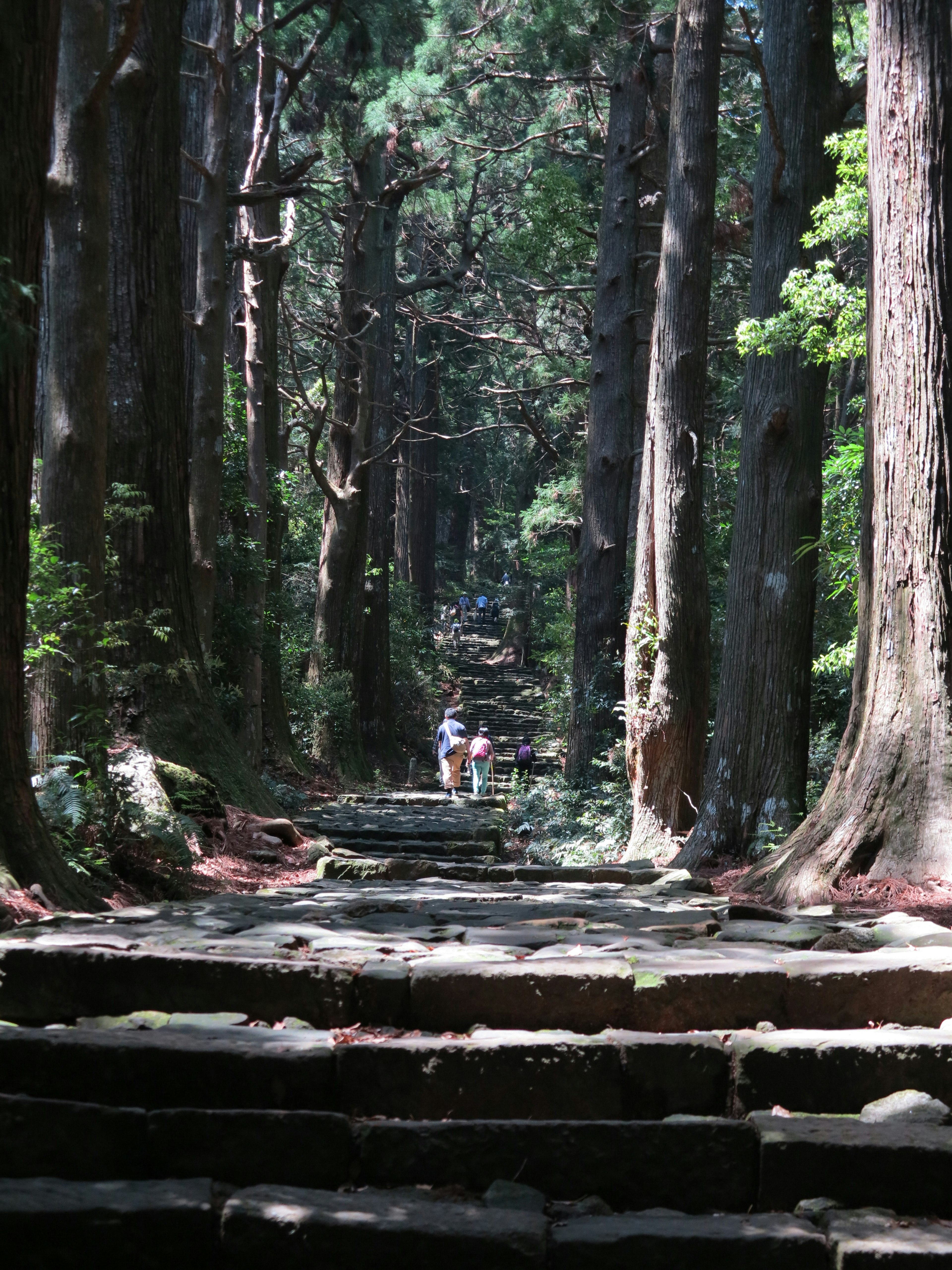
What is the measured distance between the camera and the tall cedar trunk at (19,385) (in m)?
4.70

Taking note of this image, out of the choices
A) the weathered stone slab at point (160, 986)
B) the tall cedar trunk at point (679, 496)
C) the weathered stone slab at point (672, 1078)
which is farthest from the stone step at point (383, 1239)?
the tall cedar trunk at point (679, 496)

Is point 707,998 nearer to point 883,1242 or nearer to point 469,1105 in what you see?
point 469,1105

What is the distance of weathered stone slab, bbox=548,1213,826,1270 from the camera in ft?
Result: 9.49

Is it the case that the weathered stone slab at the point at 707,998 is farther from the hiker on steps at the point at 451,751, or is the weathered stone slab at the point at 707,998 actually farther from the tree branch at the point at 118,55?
the hiker on steps at the point at 451,751

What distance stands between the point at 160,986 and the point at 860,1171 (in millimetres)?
2177

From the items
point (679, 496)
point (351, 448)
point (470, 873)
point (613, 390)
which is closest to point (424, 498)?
point (351, 448)

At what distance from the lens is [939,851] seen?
18.8ft

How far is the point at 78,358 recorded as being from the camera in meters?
6.98

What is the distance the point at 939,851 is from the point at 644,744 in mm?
6077

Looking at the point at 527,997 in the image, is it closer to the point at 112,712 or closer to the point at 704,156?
the point at 112,712

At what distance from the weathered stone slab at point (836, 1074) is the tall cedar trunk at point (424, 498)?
1202 inches

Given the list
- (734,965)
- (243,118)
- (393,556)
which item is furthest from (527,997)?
(393,556)

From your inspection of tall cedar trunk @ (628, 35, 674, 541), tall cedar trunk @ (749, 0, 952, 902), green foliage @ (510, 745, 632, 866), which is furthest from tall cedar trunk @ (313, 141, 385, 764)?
tall cedar trunk @ (749, 0, 952, 902)

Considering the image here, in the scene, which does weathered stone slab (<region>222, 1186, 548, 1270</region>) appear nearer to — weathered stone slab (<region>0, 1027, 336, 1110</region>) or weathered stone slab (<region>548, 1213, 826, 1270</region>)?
weathered stone slab (<region>548, 1213, 826, 1270</region>)
